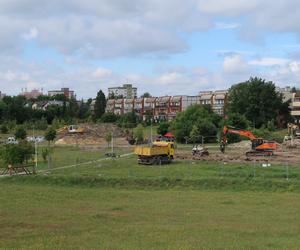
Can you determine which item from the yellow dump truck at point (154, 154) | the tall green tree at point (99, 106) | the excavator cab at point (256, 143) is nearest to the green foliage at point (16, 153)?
the yellow dump truck at point (154, 154)

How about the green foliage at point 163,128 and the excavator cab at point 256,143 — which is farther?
the green foliage at point 163,128

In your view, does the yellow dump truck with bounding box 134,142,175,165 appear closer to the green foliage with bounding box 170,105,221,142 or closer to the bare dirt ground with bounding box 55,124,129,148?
the bare dirt ground with bounding box 55,124,129,148

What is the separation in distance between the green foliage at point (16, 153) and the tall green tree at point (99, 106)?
115074 millimetres

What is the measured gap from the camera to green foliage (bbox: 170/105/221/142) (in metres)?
89.1

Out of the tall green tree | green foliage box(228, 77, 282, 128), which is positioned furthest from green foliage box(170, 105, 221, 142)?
the tall green tree

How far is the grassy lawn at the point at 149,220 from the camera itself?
13.2m

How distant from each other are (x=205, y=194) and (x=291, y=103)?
121 metres

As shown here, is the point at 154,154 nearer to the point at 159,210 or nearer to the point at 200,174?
the point at 200,174

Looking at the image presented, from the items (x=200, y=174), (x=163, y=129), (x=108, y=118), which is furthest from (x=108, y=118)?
(x=200, y=174)

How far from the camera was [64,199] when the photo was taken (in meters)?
27.4

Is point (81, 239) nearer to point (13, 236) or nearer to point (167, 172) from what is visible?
point (13, 236)

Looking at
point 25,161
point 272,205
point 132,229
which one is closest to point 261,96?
point 25,161

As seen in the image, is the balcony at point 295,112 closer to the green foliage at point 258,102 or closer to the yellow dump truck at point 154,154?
the green foliage at point 258,102

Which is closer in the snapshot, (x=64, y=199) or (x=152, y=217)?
(x=152, y=217)
